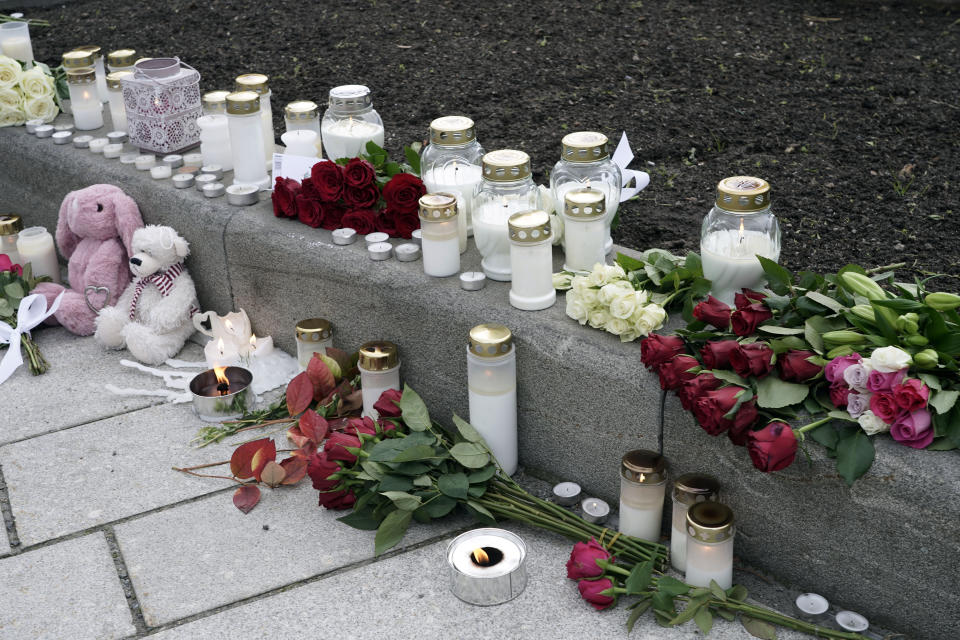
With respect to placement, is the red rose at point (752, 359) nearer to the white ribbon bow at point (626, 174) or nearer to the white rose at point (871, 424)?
the white rose at point (871, 424)

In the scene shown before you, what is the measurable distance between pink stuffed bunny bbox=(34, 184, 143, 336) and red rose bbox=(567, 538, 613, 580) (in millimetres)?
1831

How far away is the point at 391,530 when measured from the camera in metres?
2.28

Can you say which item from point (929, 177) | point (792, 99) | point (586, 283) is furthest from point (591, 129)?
point (586, 283)

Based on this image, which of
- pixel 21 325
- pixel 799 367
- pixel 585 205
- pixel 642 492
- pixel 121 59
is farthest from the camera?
pixel 121 59

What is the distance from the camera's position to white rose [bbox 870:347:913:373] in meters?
1.86

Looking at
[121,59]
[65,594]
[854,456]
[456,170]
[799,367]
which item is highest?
[121,59]

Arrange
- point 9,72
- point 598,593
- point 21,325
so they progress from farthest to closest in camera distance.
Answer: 1. point 9,72
2. point 21,325
3. point 598,593

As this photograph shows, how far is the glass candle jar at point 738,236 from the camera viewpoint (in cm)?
221

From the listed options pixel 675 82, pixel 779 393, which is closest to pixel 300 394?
pixel 779 393

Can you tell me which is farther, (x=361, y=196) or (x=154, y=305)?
(x=154, y=305)

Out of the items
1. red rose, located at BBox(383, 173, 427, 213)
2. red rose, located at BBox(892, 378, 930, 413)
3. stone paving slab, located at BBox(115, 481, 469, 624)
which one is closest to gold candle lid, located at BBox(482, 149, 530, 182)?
red rose, located at BBox(383, 173, 427, 213)

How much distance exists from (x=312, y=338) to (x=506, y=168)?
2.54ft

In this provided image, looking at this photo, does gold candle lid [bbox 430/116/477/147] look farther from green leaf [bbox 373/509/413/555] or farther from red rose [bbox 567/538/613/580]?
red rose [bbox 567/538/613/580]

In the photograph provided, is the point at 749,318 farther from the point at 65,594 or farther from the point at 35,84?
the point at 35,84
